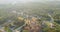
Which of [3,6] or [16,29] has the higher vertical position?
[3,6]

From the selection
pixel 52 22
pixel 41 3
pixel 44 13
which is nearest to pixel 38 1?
pixel 41 3

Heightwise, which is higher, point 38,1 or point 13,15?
point 38,1

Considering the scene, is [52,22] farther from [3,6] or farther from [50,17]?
[3,6]

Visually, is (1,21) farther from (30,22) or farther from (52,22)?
(52,22)

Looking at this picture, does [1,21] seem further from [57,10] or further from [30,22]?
[57,10]

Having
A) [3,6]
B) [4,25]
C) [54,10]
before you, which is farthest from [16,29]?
[54,10]

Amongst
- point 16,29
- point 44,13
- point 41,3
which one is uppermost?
point 41,3
